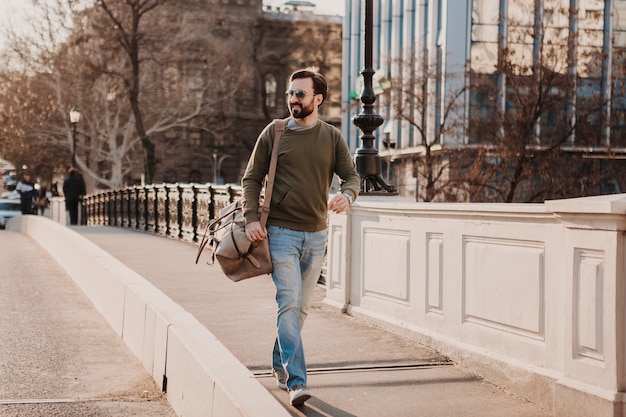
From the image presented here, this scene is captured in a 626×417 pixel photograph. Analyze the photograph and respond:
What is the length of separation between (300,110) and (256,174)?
45 cm

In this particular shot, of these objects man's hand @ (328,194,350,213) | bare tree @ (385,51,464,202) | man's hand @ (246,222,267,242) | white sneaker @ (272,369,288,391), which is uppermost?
bare tree @ (385,51,464,202)

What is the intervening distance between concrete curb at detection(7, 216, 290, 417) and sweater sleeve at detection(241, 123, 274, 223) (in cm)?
85

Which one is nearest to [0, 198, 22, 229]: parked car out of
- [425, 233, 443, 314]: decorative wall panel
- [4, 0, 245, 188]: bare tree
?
[4, 0, 245, 188]: bare tree

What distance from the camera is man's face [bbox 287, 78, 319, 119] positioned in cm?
623

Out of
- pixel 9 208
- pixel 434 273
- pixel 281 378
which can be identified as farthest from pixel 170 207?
pixel 9 208

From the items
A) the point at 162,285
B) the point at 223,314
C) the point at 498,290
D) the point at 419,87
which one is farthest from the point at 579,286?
the point at 419,87

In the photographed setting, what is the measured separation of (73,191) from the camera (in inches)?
1387

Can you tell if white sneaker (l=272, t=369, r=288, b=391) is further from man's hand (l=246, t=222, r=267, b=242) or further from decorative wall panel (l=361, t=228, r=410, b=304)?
decorative wall panel (l=361, t=228, r=410, b=304)

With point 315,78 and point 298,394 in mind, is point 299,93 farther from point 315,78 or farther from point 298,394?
point 298,394

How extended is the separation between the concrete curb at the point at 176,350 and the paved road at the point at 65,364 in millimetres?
141

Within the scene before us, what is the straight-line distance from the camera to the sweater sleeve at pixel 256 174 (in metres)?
6.27

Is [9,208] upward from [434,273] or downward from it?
downward

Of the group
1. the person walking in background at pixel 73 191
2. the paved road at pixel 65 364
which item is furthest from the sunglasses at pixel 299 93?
the person walking in background at pixel 73 191

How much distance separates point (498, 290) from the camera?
7.10 m
